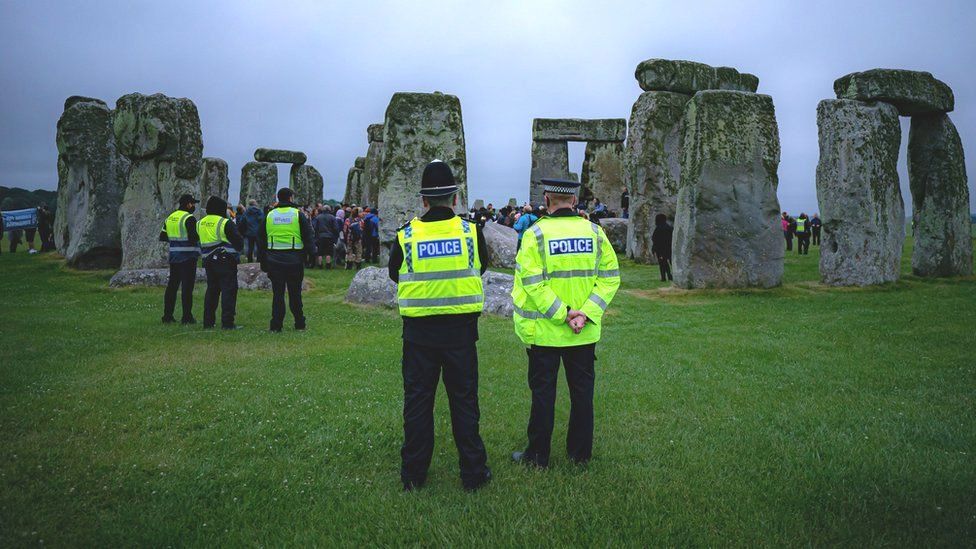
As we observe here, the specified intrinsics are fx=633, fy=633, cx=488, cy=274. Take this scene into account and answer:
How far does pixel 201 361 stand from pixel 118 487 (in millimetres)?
3724

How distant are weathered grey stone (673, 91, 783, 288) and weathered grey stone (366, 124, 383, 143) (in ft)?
71.3

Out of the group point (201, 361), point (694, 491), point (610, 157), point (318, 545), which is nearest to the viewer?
point (318, 545)

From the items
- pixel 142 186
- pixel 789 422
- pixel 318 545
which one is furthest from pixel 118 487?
pixel 142 186

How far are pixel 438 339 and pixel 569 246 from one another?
1.19m

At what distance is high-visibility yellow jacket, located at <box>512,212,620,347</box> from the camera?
4578mm

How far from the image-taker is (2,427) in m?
5.26

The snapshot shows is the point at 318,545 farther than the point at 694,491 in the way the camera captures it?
No

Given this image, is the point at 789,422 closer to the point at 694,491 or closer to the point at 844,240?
the point at 694,491

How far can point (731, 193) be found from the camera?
13258 mm

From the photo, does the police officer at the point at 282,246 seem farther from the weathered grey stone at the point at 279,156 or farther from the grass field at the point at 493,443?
the weathered grey stone at the point at 279,156

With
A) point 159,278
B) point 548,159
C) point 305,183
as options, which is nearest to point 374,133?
point 305,183

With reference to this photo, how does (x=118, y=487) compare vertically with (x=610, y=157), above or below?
below

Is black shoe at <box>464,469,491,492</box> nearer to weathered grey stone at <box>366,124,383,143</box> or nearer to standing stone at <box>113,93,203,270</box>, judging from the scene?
standing stone at <box>113,93,203,270</box>

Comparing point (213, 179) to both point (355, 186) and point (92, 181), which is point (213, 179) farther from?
point (92, 181)
